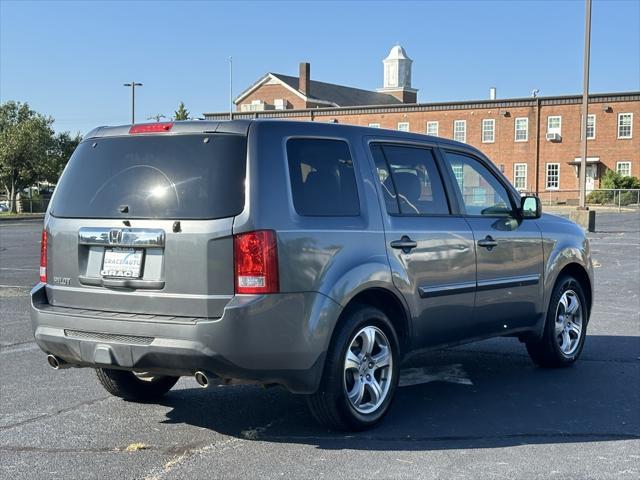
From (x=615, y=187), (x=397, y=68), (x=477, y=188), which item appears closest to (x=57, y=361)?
(x=477, y=188)

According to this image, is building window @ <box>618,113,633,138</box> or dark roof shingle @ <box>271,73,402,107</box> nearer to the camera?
building window @ <box>618,113,633,138</box>

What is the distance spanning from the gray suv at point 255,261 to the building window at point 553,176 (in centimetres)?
5550

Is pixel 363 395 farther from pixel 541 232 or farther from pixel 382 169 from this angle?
pixel 541 232

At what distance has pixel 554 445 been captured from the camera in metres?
5.18

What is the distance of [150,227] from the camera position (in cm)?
498

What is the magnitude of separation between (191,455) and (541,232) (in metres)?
3.80

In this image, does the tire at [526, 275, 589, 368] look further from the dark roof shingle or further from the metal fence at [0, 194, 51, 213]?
the dark roof shingle

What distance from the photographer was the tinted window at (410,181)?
19.3 feet

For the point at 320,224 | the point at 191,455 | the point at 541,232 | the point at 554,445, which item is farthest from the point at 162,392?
the point at 541,232

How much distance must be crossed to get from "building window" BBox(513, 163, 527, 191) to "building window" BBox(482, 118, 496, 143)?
262cm

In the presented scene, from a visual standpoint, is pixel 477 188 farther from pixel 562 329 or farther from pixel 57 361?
pixel 57 361

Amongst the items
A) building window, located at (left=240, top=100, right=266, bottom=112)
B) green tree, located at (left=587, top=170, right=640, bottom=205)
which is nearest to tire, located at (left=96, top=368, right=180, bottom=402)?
green tree, located at (left=587, top=170, right=640, bottom=205)

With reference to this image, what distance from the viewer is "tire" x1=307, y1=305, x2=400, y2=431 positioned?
520cm

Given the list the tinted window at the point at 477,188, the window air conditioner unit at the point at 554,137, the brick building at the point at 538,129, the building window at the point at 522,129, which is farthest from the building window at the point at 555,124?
the tinted window at the point at 477,188
